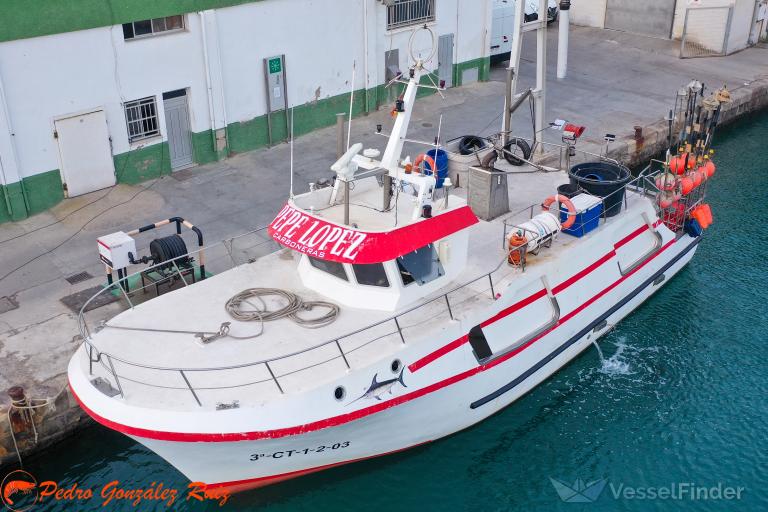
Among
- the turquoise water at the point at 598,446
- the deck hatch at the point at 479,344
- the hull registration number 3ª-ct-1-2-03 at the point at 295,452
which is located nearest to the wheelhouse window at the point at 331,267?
the deck hatch at the point at 479,344

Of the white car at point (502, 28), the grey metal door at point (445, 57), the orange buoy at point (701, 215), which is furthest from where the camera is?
the white car at point (502, 28)

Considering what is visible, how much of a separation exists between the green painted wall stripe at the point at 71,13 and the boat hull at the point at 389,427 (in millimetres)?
10322

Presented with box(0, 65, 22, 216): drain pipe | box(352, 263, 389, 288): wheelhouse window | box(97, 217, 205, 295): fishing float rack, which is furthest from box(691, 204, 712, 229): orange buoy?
box(0, 65, 22, 216): drain pipe

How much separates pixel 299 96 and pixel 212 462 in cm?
1329

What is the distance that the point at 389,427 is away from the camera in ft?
40.5

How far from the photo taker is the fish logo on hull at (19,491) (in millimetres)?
12430

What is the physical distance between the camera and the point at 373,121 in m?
24.3

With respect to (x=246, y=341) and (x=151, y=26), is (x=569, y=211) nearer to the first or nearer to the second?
(x=246, y=341)

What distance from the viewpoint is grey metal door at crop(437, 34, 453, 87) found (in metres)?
25.9

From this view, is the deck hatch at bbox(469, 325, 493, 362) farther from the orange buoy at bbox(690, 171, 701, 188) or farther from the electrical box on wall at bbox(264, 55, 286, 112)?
the electrical box on wall at bbox(264, 55, 286, 112)

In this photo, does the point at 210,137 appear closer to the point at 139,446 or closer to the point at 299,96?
the point at 299,96

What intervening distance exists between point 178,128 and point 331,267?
9527mm

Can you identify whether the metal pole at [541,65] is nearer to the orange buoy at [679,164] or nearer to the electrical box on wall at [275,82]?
the orange buoy at [679,164]

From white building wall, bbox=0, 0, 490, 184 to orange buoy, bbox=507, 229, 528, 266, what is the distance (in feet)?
33.5
